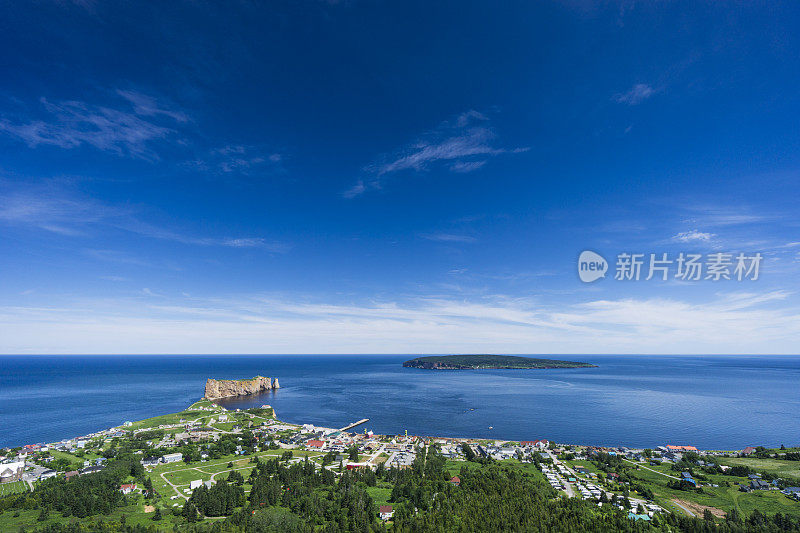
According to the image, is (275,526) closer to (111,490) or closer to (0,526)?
(111,490)

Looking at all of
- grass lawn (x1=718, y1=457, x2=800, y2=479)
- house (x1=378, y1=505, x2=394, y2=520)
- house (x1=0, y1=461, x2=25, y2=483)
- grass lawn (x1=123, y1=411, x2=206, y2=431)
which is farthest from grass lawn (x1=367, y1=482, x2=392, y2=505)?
grass lawn (x1=123, y1=411, x2=206, y2=431)

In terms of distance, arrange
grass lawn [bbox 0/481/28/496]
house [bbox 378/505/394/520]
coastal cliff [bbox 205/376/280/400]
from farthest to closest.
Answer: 1. coastal cliff [bbox 205/376/280/400]
2. grass lawn [bbox 0/481/28/496]
3. house [bbox 378/505/394/520]

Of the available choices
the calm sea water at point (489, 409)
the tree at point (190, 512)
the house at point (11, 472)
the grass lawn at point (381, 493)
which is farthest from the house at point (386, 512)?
the house at point (11, 472)

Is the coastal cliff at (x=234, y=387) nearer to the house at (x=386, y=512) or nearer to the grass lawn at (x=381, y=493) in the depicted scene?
the grass lawn at (x=381, y=493)

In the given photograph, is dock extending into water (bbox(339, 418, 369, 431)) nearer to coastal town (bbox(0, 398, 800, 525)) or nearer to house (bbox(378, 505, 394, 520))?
coastal town (bbox(0, 398, 800, 525))

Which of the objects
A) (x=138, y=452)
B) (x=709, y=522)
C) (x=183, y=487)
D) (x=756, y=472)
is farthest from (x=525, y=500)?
(x=138, y=452)

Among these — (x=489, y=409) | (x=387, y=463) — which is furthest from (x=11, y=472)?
(x=489, y=409)
